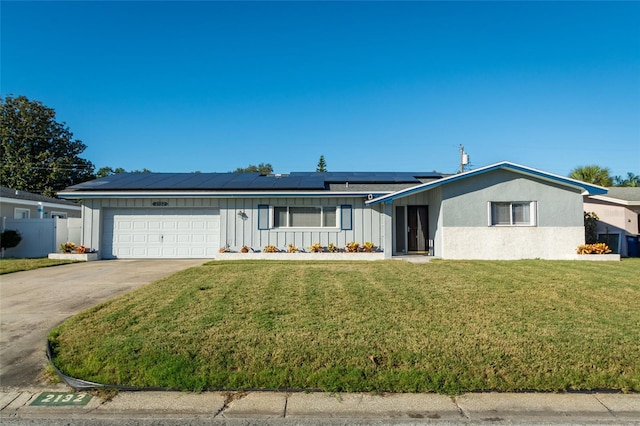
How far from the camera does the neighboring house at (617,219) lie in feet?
52.0

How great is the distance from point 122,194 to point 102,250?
236 centimetres

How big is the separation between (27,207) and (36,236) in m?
3.72

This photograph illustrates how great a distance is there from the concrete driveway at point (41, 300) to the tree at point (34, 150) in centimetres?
2677

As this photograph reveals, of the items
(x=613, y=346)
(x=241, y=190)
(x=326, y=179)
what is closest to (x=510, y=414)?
(x=613, y=346)

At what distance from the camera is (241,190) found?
14.5 metres

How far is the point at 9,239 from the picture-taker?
15.3 meters

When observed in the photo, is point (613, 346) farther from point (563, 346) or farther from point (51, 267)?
point (51, 267)

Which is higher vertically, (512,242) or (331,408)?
(512,242)

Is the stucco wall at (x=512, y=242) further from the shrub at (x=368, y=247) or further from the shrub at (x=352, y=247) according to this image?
the shrub at (x=352, y=247)

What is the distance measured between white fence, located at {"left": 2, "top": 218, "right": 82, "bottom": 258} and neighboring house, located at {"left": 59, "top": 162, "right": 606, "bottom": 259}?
234 cm

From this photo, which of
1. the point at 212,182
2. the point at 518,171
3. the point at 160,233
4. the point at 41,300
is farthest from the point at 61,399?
the point at 518,171

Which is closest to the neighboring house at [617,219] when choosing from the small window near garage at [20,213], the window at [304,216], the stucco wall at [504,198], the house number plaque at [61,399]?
the stucco wall at [504,198]

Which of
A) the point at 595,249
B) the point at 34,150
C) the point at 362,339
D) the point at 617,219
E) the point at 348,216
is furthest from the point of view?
the point at 34,150

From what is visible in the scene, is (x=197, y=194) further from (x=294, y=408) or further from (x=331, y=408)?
(x=331, y=408)
